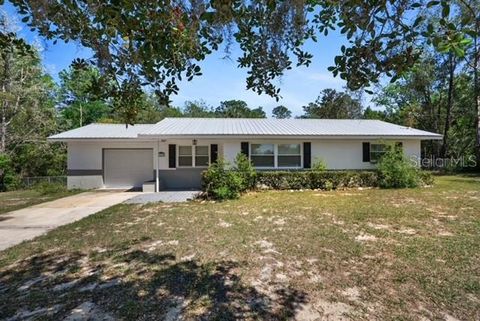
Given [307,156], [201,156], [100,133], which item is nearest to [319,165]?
[307,156]

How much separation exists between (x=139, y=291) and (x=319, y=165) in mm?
12908

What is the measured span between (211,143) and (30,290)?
504 inches

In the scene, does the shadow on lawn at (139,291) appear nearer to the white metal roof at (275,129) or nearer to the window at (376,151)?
the white metal roof at (275,129)

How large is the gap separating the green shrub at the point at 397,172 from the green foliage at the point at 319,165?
8.77 feet

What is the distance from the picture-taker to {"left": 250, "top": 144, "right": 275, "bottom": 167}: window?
A: 1642cm

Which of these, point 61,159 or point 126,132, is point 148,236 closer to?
point 126,132

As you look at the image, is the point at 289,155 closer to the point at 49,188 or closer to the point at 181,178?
the point at 181,178

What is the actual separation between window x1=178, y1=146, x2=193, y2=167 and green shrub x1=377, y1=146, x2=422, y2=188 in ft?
31.3

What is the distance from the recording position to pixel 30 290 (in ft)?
13.4

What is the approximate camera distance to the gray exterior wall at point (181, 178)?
16.3m

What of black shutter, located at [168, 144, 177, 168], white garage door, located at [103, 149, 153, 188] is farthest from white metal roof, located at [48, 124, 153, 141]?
black shutter, located at [168, 144, 177, 168]

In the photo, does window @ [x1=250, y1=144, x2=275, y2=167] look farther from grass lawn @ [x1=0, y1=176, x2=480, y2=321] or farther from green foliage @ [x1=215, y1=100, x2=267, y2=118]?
green foliage @ [x1=215, y1=100, x2=267, y2=118]

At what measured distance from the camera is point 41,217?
9.16 m

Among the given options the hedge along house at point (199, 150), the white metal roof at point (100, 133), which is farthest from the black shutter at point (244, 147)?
the white metal roof at point (100, 133)
